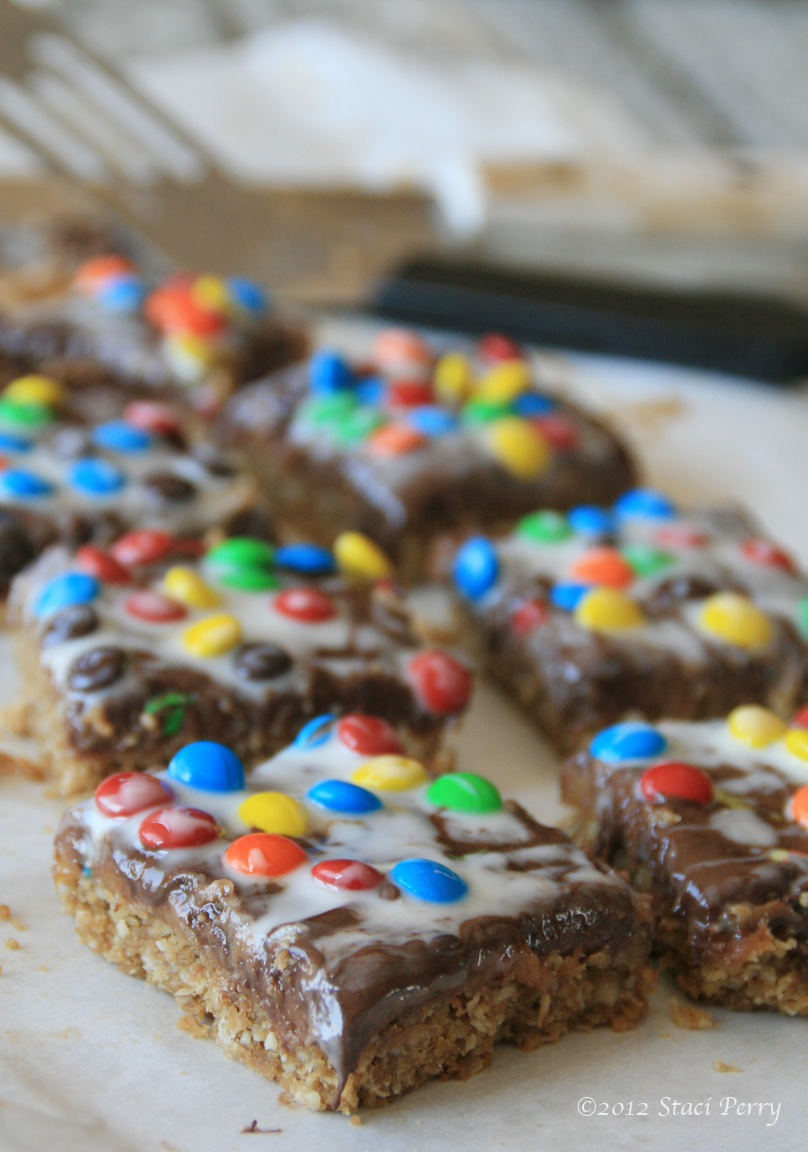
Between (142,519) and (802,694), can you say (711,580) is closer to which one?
(802,694)

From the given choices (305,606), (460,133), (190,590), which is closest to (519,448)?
(305,606)

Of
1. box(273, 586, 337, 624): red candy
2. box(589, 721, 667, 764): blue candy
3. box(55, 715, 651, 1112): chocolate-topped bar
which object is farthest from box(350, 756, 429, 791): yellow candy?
box(273, 586, 337, 624): red candy

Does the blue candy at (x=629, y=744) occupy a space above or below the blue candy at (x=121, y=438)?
above

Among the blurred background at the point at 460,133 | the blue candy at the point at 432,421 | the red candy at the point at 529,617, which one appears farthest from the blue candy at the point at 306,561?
the blurred background at the point at 460,133

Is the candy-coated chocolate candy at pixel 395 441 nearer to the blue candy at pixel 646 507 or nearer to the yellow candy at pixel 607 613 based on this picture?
the blue candy at pixel 646 507

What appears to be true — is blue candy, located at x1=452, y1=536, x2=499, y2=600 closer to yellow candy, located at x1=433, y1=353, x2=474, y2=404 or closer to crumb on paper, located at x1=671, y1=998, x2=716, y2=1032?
yellow candy, located at x1=433, y1=353, x2=474, y2=404

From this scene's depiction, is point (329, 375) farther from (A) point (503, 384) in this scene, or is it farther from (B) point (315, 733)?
(B) point (315, 733)

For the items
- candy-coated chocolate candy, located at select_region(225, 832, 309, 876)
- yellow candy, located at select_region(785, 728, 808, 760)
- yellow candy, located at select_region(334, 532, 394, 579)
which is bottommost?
yellow candy, located at select_region(334, 532, 394, 579)
